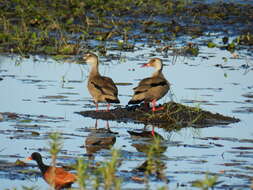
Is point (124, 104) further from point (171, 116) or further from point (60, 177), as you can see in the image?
point (60, 177)

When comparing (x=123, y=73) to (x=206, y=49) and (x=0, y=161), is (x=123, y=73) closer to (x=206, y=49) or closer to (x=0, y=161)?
(x=206, y=49)

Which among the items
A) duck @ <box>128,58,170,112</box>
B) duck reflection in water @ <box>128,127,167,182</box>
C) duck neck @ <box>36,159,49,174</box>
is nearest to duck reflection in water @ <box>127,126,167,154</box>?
duck reflection in water @ <box>128,127,167,182</box>

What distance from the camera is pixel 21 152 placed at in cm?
1114

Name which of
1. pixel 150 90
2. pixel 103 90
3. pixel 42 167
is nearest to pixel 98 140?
pixel 103 90

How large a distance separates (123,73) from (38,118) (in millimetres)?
4742

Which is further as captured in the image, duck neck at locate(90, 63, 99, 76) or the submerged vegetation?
the submerged vegetation

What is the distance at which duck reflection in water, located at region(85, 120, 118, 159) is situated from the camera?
11.6 m

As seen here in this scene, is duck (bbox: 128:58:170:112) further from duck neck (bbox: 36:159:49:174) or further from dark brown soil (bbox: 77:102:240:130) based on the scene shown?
duck neck (bbox: 36:159:49:174)

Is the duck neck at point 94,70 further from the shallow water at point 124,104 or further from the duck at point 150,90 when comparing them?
the duck at point 150,90

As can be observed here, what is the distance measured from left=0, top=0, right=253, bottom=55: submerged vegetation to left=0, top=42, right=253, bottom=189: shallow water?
3.34 feet

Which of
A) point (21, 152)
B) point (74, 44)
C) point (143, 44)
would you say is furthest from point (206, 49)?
point (21, 152)

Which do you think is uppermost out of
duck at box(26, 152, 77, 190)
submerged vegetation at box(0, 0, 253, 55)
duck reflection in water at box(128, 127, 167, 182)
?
duck at box(26, 152, 77, 190)

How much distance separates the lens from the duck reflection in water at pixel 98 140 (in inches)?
459

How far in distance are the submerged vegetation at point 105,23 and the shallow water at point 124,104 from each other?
40.0 inches
